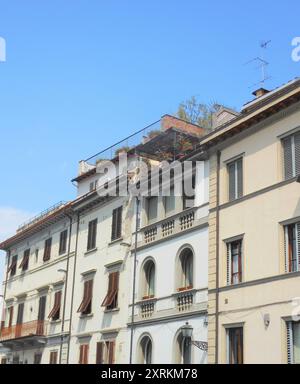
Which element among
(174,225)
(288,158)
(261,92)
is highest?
(261,92)

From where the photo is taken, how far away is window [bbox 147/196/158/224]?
29.2 metres

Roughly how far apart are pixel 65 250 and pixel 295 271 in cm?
1839

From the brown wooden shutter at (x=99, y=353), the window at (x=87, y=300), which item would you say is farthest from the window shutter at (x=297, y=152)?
the window at (x=87, y=300)

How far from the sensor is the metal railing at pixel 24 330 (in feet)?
120

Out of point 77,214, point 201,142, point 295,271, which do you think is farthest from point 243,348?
point 77,214

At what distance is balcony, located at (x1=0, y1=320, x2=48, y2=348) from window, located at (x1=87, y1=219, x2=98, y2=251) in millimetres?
5857

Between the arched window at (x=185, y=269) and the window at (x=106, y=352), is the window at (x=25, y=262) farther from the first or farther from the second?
the arched window at (x=185, y=269)

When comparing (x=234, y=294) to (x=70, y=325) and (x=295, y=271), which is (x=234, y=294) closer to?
(x=295, y=271)

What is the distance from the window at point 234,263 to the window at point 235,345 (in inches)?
67.5

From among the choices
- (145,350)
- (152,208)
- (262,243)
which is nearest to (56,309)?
(145,350)

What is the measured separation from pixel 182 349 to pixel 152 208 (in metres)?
6.93

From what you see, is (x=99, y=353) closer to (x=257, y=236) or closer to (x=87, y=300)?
(x=87, y=300)

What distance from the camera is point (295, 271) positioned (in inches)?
818

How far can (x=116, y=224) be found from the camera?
31766 mm
